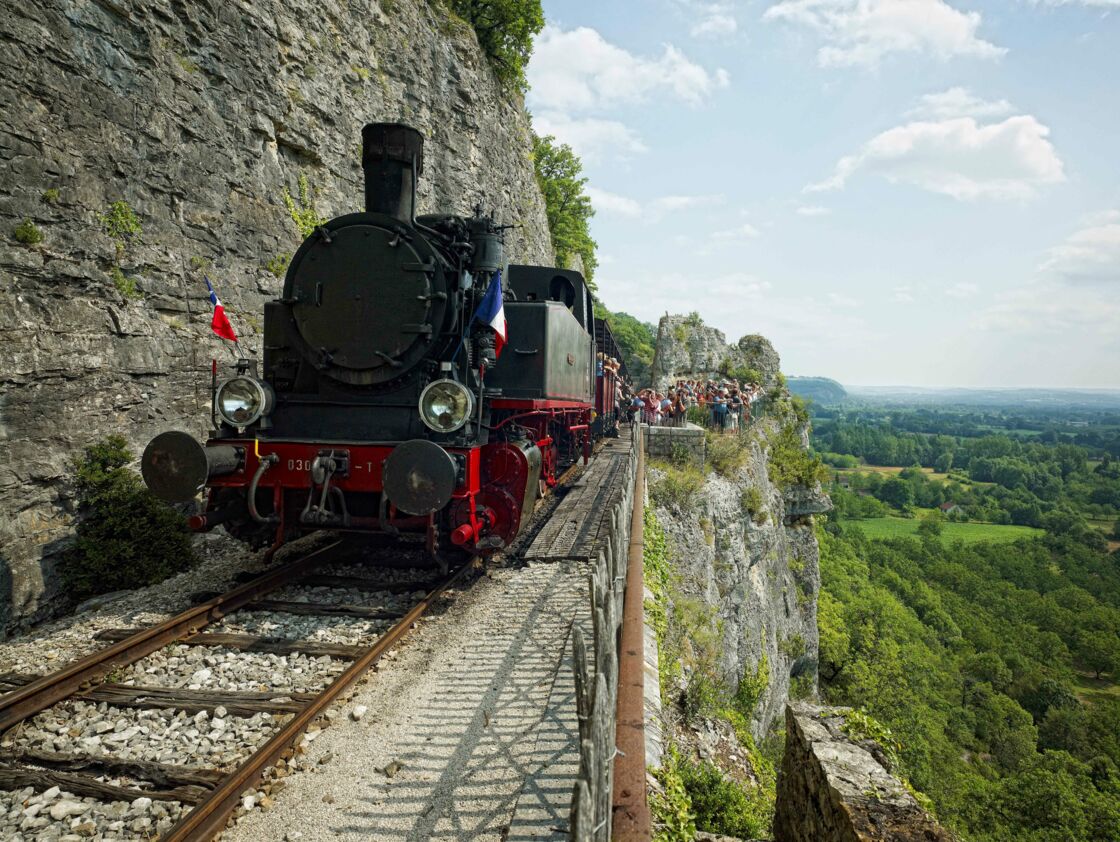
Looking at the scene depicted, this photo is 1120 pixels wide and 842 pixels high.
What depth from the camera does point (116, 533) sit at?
643cm

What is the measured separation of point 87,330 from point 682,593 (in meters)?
8.45

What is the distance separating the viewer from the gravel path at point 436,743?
266 cm

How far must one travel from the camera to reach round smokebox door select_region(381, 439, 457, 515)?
4859 millimetres

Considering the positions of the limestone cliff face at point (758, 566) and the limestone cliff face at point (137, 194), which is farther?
the limestone cliff face at point (758, 566)

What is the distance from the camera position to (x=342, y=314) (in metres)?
5.79

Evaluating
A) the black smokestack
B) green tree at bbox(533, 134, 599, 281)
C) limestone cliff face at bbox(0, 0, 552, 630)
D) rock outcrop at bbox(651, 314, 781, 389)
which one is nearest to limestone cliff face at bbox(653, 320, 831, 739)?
rock outcrop at bbox(651, 314, 781, 389)

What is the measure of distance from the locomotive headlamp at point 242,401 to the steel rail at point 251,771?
→ 255cm

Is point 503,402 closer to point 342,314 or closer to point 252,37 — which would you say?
point 342,314

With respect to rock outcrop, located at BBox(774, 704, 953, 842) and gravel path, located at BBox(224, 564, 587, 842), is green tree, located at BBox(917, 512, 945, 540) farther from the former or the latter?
rock outcrop, located at BBox(774, 704, 953, 842)

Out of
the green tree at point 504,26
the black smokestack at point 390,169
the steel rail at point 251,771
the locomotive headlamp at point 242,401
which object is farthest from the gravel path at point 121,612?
the green tree at point 504,26

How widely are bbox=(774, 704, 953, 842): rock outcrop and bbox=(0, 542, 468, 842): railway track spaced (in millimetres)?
2466

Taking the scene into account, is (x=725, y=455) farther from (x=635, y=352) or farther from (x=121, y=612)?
(x=635, y=352)

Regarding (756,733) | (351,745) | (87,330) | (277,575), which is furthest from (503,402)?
(756,733)

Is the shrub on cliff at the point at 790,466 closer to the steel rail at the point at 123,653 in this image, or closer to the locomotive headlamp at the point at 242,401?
the locomotive headlamp at the point at 242,401
